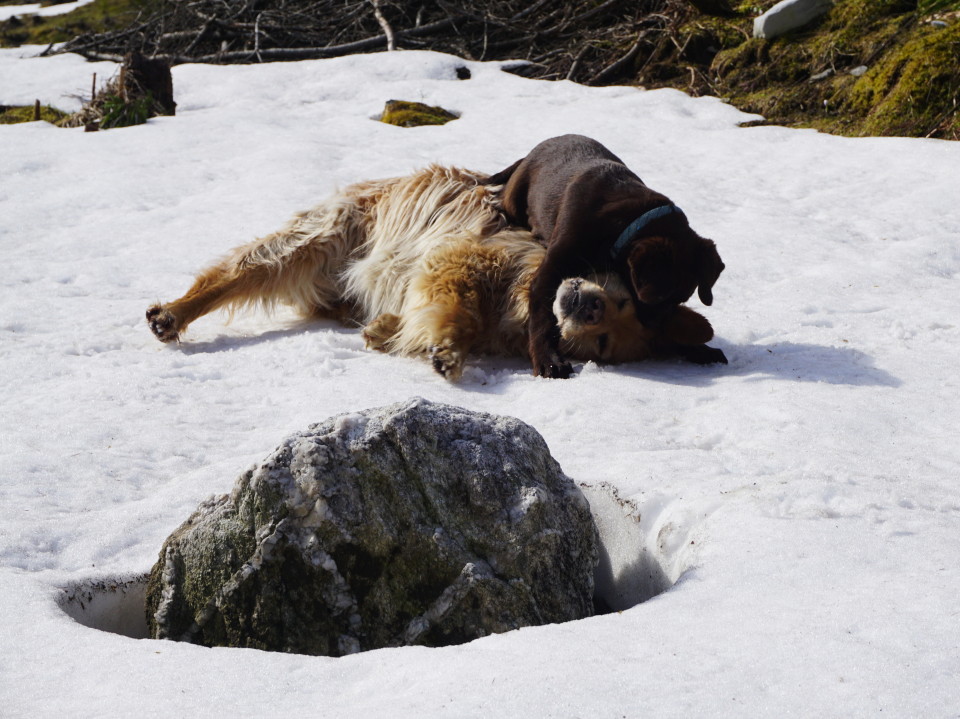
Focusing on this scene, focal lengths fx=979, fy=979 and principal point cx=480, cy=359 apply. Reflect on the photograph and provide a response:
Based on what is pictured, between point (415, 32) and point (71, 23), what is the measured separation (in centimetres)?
622

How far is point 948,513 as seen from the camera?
301cm

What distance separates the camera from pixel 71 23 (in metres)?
15.0

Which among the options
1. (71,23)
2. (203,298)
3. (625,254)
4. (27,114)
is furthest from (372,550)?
(71,23)

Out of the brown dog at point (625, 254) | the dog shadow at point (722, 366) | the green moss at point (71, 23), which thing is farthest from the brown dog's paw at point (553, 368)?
the green moss at point (71, 23)

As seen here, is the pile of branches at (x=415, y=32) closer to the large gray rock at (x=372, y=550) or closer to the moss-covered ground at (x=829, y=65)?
the moss-covered ground at (x=829, y=65)

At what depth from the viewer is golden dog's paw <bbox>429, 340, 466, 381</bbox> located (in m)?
4.67

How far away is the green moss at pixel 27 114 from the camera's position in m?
10.1

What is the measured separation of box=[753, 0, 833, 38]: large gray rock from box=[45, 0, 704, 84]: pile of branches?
120 cm

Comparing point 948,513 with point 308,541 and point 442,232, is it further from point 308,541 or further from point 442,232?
point 442,232

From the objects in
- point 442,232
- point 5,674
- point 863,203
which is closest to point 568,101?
point 863,203

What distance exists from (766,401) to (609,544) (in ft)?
4.07

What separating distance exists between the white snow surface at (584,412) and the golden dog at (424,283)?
18cm

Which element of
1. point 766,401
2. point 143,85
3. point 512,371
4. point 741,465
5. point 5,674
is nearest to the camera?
point 5,674

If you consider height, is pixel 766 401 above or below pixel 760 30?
below
